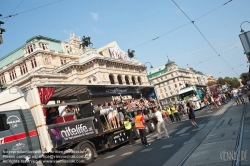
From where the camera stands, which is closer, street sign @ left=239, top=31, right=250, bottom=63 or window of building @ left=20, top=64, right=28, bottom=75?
street sign @ left=239, top=31, right=250, bottom=63

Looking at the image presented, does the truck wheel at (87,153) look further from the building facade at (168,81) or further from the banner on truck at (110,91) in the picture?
the building facade at (168,81)

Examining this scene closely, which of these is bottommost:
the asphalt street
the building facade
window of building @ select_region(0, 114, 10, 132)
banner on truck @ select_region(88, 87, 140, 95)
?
the asphalt street

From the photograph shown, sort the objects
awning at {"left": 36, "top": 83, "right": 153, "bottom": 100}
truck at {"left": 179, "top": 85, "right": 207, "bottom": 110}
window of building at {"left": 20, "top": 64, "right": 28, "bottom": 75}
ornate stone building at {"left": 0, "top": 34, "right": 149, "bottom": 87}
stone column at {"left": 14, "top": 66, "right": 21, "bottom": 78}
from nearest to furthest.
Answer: awning at {"left": 36, "top": 83, "right": 153, "bottom": 100} → truck at {"left": 179, "top": 85, "right": 207, "bottom": 110} → ornate stone building at {"left": 0, "top": 34, "right": 149, "bottom": 87} → window of building at {"left": 20, "top": 64, "right": 28, "bottom": 75} → stone column at {"left": 14, "top": 66, "right": 21, "bottom": 78}

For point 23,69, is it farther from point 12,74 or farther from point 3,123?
point 3,123

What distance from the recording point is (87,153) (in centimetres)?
1052

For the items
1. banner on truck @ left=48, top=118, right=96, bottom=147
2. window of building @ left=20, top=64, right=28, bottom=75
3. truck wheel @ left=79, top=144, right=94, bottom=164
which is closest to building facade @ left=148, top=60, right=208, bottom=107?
window of building @ left=20, top=64, right=28, bottom=75

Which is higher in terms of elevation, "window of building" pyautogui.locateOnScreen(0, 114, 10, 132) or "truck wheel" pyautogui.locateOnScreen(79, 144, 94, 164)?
"window of building" pyautogui.locateOnScreen(0, 114, 10, 132)

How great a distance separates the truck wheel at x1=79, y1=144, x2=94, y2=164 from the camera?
33.5 ft

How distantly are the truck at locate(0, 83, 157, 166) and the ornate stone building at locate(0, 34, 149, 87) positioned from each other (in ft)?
114

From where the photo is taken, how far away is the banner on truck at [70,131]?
9.49 m

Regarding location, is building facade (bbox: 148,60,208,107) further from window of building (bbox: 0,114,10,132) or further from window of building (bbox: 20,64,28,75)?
window of building (bbox: 0,114,10,132)

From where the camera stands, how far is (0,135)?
8086 mm

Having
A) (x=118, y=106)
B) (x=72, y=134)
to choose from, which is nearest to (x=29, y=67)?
(x=118, y=106)

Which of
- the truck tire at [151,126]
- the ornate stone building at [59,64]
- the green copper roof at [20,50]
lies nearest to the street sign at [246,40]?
the truck tire at [151,126]
